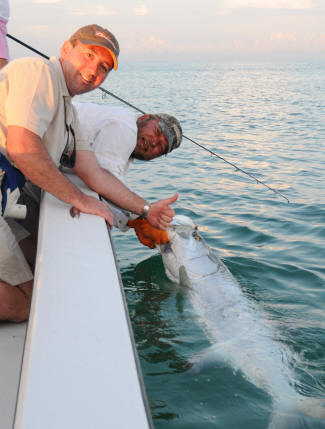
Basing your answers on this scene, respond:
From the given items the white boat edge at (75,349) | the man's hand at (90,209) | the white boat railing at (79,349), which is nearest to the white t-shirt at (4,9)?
the man's hand at (90,209)

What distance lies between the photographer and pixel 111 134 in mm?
3945

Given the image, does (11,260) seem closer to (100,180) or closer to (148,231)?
(100,180)

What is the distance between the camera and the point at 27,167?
2.65m

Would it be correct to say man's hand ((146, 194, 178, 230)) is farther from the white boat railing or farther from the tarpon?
the white boat railing

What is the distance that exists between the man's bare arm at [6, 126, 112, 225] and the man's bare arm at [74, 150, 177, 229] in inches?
21.6

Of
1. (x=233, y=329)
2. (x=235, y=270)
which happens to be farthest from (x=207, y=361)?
(x=235, y=270)

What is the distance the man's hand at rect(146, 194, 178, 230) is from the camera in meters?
3.66

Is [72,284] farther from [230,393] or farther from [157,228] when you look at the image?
[157,228]

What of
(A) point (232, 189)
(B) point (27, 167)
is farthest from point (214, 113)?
(B) point (27, 167)

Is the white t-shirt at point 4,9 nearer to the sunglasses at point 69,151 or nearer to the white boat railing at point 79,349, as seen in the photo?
the sunglasses at point 69,151

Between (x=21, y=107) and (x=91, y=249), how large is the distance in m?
0.83

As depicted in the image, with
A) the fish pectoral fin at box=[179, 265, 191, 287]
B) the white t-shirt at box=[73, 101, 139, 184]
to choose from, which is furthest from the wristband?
the fish pectoral fin at box=[179, 265, 191, 287]

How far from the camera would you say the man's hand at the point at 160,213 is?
144 inches

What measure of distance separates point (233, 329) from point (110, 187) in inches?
50.6
